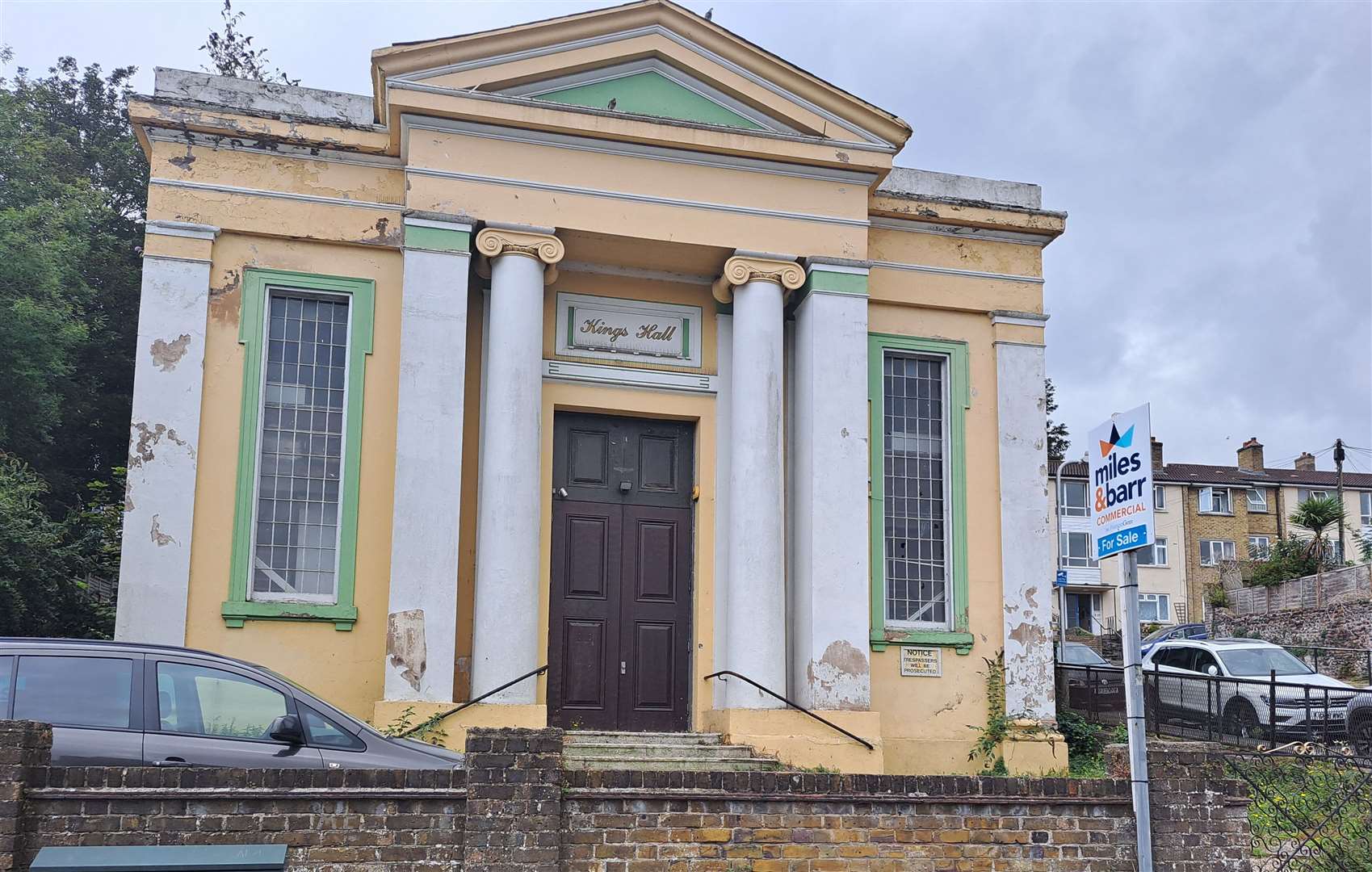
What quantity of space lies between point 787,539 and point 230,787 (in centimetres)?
791

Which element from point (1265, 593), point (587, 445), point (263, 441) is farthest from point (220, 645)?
point (1265, 593)

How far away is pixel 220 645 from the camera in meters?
12.0

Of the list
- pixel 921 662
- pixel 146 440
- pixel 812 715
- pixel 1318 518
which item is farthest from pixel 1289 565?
pixel 146 440

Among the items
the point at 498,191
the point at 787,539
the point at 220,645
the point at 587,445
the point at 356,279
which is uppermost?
the point at 498,191

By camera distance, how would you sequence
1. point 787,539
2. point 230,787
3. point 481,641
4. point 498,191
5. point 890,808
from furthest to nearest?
point 787,539
point 498,191
point 481,641
point 890,808
point 230,787

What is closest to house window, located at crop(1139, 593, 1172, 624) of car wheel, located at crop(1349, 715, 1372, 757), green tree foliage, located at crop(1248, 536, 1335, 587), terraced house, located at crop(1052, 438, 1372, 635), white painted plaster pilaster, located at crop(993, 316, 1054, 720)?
terraced house, located at crop(1052, 438, 1372, 635)

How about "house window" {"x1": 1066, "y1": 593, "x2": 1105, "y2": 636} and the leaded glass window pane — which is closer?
the leaded glass window pane

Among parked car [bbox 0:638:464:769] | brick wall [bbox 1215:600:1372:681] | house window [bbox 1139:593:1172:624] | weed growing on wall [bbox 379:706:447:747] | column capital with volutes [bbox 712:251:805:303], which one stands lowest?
weed growing on wall [bbox 379:706:447:747]

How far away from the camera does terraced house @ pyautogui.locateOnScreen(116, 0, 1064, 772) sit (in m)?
12.2

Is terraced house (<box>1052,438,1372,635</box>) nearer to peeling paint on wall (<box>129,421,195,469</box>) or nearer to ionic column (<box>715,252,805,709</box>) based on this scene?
ionic column (<box>715,252,805,709</box>)

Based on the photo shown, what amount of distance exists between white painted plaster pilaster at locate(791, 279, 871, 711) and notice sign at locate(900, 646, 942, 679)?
28.0 inches

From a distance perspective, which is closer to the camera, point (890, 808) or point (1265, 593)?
point (890, 808)

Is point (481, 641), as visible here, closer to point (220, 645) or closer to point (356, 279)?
point (220, 645)

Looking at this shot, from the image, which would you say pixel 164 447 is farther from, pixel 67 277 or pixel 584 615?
pixel 67 277
